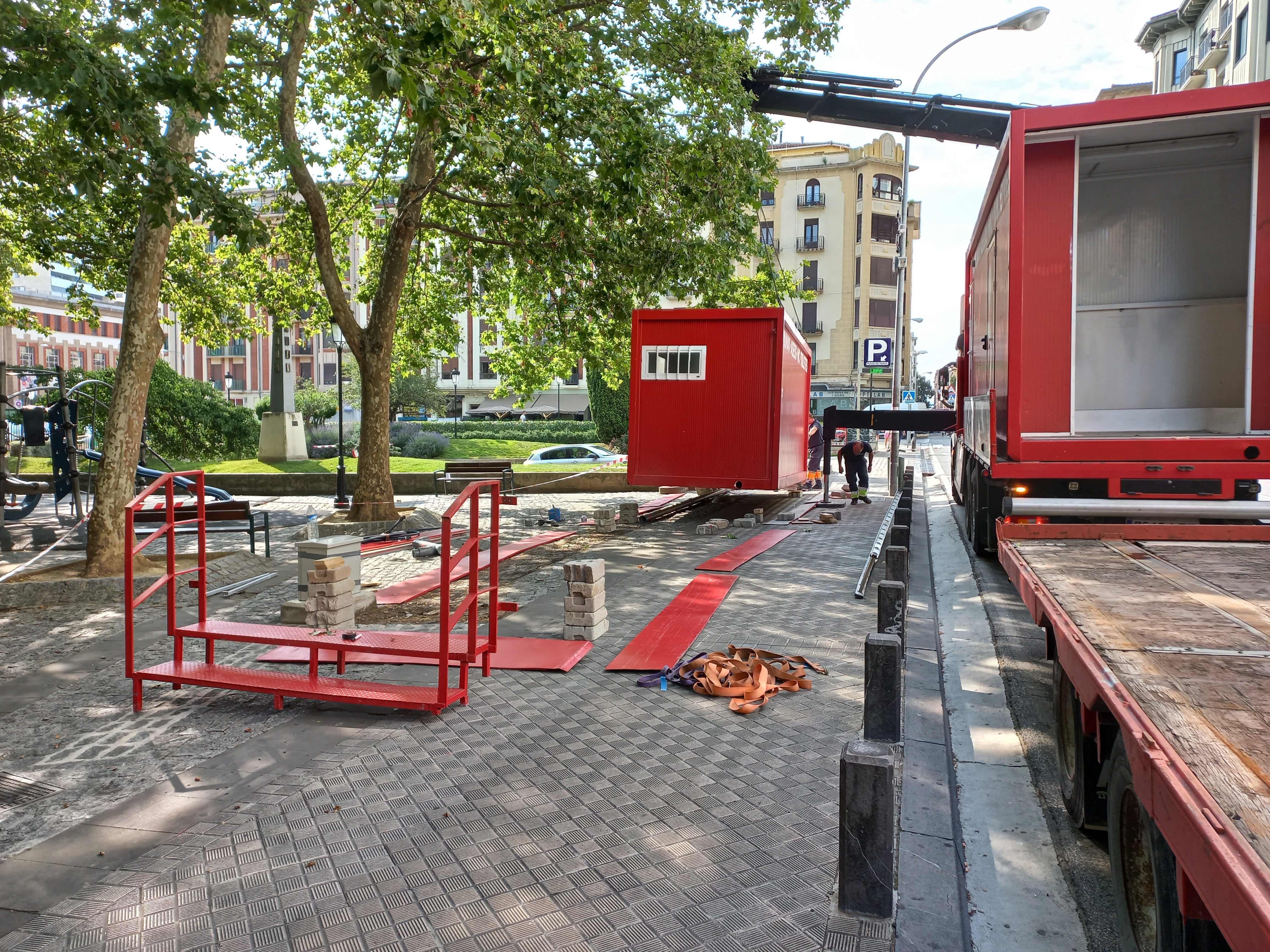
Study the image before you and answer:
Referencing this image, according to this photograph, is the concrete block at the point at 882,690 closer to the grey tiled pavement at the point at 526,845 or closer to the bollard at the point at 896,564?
the grey tiled pavement at the point at 526,845

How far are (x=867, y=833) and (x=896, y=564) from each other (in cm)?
412

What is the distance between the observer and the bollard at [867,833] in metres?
3.14

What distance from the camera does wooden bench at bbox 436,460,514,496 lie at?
18844mm

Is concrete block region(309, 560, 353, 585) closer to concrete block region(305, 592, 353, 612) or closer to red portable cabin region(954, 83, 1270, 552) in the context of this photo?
concrete block region(305, 592, 353, 612)

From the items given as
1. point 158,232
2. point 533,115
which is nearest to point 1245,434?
point 533,115

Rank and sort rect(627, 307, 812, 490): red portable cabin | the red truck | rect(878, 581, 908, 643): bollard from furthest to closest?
rect(627, 307, 812, 490): red portable cabin, rect(878, 581, 908, 643): bollard, the red truck

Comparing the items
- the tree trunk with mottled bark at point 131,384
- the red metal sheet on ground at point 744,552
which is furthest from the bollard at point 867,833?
the tree trunk with mottled bark at point 131,384

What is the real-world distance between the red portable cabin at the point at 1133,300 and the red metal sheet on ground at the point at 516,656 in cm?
366

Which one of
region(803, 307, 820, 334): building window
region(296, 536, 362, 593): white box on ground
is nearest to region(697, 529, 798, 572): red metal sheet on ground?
region(296, 536, 362, 593): white box on ground

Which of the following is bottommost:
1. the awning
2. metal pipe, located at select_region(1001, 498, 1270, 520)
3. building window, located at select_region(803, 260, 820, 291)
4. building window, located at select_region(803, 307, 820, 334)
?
metal pipe, located at select_region(1001, 498, 1270, 520)

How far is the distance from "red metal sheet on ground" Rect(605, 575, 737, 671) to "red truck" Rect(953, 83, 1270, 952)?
264 cm

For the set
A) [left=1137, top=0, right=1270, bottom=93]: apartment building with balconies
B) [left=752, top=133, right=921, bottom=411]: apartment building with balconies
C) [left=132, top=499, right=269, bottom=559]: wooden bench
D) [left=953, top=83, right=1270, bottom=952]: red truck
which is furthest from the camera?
[left=752, top=133, right=921, bottom=411]: apartment building with balconies

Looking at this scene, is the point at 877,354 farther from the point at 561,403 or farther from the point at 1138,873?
the point at 561,403

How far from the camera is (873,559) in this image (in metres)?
9.59
